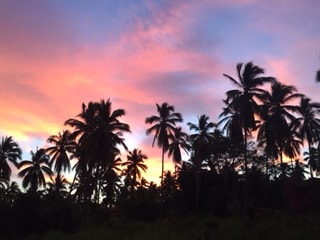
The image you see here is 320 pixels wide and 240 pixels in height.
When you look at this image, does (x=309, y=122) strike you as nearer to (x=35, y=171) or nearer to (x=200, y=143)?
(x=200, y=143)

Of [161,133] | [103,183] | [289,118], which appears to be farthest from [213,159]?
[103,183]

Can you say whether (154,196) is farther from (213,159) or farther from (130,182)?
(130,182)

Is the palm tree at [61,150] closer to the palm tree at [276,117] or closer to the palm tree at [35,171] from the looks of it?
the palm tree at [35,171]

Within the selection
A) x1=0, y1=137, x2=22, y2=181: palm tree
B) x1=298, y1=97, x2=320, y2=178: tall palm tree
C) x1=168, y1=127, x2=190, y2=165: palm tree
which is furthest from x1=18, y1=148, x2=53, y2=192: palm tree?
x1=298, y1=97, x2=320, y2=178: tall palm tree

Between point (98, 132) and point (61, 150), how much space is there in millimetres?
16230

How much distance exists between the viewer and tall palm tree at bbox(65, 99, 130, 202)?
50969 mm

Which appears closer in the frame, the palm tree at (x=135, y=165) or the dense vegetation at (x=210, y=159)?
the dense vegetation at (x=210, y=159)

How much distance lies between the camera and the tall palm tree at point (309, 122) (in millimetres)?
58731

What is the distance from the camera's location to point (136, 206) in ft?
177

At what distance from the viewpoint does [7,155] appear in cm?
6888

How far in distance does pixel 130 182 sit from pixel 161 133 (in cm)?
1693

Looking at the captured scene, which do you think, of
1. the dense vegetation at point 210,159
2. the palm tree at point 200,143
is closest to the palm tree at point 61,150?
the dense vegetation at point 210,159

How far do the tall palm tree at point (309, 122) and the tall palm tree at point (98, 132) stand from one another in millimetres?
23699

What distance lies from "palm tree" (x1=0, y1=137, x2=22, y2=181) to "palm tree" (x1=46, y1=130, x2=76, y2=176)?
6925 mm
